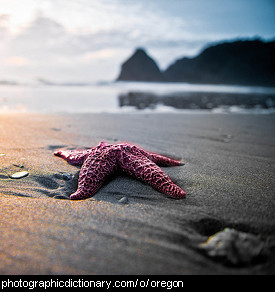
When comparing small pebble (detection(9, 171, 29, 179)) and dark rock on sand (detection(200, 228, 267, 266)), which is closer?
dark rock on sand (detection(200, 228, 267, 266))

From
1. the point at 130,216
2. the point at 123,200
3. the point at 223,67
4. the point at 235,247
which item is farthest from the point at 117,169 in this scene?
the point at 223,67

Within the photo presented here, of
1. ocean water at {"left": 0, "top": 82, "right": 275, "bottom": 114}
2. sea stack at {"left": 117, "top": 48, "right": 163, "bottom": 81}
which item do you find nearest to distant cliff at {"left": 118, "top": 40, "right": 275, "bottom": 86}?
sea stack at {"left": 117, "top": 48, "right": 163, "bottom": 81}

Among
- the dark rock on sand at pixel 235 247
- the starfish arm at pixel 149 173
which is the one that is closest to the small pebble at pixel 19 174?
the starfish arm at pixel 149 173

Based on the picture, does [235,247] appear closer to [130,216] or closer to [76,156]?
[130,216]

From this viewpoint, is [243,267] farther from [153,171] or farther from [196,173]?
[196,173]

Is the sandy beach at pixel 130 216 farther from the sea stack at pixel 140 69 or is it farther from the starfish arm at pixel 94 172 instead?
the sea stack at pixel 140 69

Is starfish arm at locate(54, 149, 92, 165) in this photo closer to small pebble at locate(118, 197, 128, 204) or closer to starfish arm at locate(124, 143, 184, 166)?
starfish arm at locate(124, 143, 184, 166)
